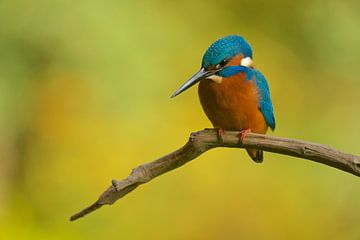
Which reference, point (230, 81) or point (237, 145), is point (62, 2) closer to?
point (230, 81)

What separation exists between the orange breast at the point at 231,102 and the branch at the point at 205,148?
0.22 m

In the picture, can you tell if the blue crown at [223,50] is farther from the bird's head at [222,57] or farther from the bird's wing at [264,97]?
the bird's wing at [264,97]

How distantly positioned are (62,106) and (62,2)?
423 millimetres

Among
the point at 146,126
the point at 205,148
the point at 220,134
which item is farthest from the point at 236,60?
the point at 146,126

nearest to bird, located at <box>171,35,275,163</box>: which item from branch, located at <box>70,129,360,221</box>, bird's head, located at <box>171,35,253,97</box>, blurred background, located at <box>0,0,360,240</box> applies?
bird's head, located at <box>171,35,253,97</box>

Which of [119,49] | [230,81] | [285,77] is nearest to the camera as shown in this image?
[230,81]

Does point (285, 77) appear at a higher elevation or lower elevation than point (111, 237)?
higher

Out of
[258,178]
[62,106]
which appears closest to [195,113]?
[258,178]

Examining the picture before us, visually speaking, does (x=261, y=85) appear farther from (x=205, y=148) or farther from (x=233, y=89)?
(x=205, y=148)

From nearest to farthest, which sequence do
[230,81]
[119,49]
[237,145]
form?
1. [237,145]
2. [230,81]
3. [119,49]

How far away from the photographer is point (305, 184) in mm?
2939

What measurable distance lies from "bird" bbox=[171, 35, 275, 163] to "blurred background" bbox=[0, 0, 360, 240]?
0.96 metres

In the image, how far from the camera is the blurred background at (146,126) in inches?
113

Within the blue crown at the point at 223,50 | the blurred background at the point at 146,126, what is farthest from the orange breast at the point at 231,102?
the blurred background at the point at 146,126
